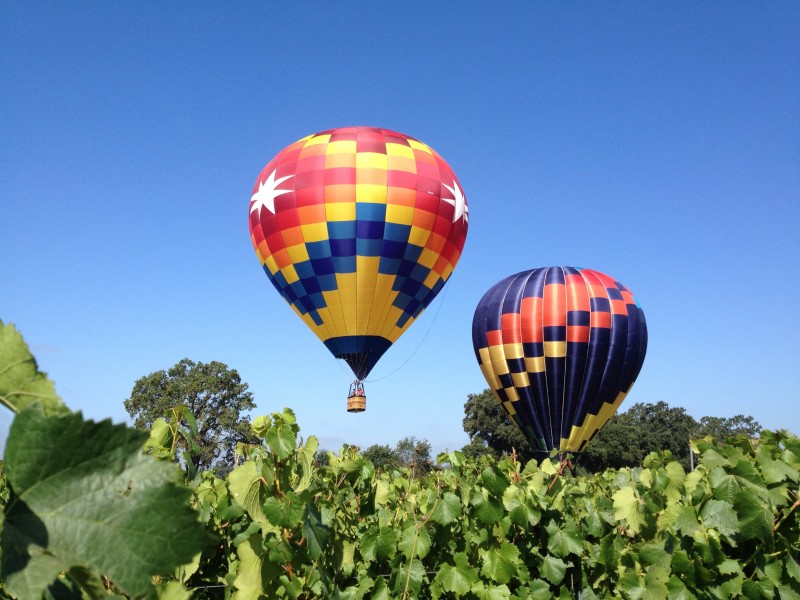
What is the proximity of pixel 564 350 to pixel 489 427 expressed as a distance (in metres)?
32.0

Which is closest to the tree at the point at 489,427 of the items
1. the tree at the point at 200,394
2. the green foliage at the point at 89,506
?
the tree at the point at 200,394

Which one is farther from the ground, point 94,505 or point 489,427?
point 489,427

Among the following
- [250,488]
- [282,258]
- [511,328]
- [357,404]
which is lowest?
[250,488]

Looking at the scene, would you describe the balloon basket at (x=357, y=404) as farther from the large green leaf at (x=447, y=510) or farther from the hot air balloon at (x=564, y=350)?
the large green leaf at (x=447, y=510)

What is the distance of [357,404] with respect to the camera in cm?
2639

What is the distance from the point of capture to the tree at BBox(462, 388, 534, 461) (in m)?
56.3

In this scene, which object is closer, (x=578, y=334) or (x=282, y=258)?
(x=282, y=258)

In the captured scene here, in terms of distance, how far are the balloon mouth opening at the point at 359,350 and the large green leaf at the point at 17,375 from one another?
80.4 ft

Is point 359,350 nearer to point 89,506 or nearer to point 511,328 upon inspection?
point 511,328

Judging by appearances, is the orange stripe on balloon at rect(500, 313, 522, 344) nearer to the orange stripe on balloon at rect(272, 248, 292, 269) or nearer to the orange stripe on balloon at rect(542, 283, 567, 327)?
the orange stripe on balloon at rect(542, 283, 567, 327)

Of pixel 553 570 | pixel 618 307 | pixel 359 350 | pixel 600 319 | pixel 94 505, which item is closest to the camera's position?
pixel 94 505

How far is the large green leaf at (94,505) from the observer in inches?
27.0

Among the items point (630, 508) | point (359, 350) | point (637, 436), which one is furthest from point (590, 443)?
point (630, 508)

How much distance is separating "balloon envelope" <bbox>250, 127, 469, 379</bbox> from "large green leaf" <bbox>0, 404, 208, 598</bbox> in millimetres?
22535
